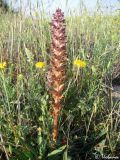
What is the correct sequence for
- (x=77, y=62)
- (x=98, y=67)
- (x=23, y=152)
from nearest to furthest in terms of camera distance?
(x=23, y=152)
(x=77, y=62)
(x=98, y=67)

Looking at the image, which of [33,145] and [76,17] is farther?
[76,17]

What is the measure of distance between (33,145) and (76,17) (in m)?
2.35

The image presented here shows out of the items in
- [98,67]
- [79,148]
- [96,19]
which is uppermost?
[96,19]

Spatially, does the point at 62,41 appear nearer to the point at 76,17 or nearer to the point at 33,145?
the point at 33,145

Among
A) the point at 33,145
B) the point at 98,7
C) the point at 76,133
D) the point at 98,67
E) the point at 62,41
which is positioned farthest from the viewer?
the point at 98,7

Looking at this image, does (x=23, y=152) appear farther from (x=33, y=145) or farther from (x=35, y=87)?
(x=35, y=87)

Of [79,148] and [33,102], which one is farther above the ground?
[33,102]

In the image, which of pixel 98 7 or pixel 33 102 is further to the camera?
pixel 98 7

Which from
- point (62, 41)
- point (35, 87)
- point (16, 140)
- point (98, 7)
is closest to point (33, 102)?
point (35, 87)

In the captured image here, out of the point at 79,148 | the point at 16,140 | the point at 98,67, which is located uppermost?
the point at 98,67

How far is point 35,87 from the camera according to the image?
7.36ft

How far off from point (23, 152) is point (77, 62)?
841mm

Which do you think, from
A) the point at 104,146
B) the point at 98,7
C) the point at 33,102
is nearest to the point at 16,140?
the point at 33,102

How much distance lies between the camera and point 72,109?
2066 mm
